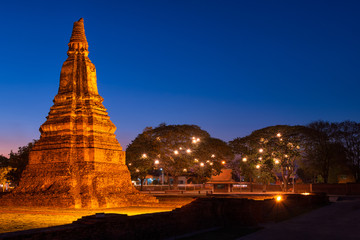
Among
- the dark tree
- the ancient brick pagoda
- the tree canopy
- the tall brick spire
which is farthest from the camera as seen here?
the tree canopy

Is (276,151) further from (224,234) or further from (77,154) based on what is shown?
(224,234)

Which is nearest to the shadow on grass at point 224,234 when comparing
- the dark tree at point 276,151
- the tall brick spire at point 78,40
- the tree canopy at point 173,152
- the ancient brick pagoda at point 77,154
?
the ancient brick pagoda at point 77,154

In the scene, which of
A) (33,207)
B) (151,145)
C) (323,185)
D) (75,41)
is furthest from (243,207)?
(151,145)

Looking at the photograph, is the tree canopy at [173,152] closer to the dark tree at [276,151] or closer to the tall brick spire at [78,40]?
the dark tree at [276,151]

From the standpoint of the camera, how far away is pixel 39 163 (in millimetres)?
23953

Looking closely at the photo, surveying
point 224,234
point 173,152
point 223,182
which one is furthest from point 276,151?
point 224,234

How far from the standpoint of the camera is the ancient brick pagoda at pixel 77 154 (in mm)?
21906

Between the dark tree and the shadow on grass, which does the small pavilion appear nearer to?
the dark tree

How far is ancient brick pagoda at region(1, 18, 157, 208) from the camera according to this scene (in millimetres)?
21906

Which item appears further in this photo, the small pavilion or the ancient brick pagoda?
the small pavilion

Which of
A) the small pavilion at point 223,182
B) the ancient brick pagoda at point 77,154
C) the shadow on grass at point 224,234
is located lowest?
the small pavilion at point 223,182

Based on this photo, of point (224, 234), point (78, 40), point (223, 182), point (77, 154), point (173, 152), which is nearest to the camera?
point (224, 234)

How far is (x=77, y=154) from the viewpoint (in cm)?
2339

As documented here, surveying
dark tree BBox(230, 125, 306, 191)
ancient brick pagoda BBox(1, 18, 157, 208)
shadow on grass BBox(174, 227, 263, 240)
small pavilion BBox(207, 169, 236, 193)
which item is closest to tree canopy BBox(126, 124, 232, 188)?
small pavilion BBox(207, 169, 236, 193)
